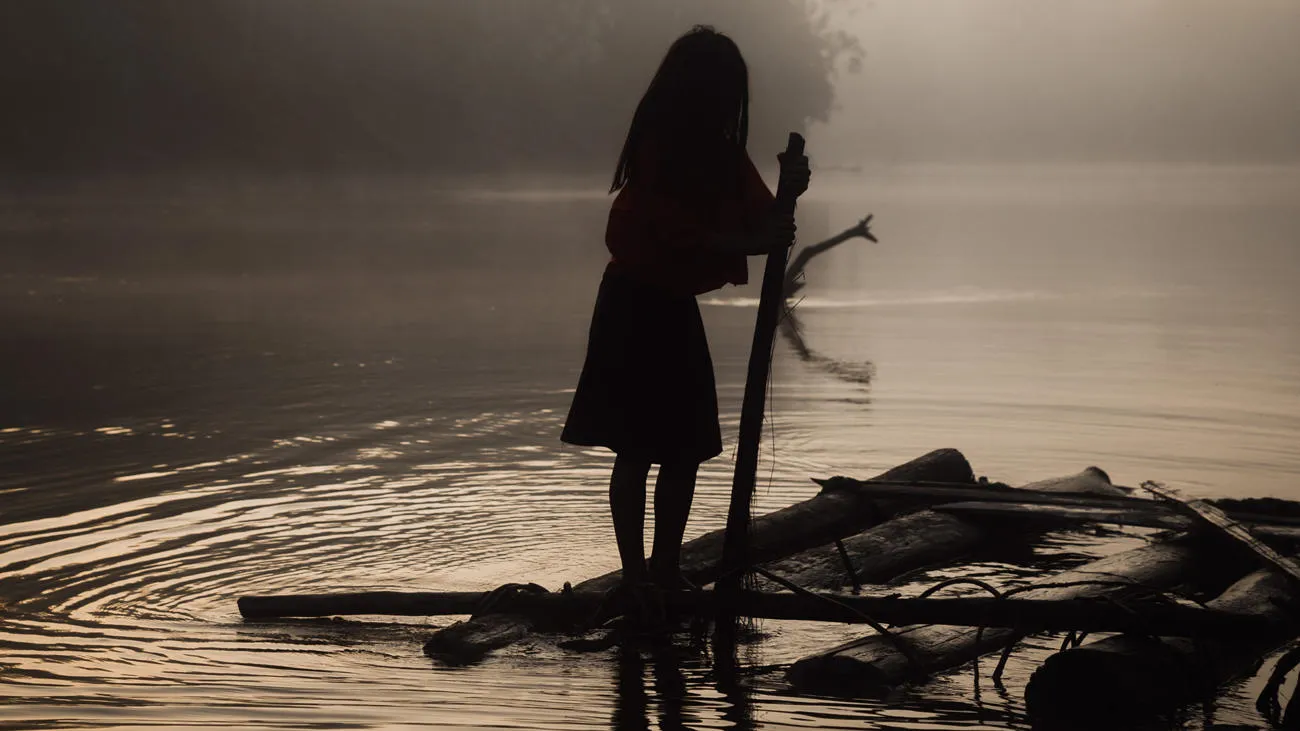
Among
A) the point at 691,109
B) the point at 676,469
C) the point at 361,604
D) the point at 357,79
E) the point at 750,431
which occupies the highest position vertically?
the point at 357,79

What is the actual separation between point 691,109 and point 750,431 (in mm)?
1177

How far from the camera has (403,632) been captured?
222 inches

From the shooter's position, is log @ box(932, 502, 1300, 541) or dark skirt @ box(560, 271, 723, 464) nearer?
dark skirt @ box(560, 271, 723, 464)

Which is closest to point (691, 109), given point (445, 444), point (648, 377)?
point (648, 377)

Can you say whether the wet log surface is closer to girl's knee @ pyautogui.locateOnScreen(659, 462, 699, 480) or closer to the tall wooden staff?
the tall wooden staff

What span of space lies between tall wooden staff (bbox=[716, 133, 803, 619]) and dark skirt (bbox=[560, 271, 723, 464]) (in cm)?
13

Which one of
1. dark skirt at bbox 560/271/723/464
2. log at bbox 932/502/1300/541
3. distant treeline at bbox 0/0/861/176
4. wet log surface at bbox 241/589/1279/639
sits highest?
distant treeline at bbox 0/0/861/176

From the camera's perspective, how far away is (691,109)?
507 cm

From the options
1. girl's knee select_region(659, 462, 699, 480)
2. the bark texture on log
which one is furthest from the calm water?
girl's knee select_region(659, 462, 699, 480)

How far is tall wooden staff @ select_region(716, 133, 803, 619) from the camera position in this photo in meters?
5.21

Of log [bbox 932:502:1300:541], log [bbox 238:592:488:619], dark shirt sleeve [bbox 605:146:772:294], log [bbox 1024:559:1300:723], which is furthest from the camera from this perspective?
log [bbox 932:502:1300:541]

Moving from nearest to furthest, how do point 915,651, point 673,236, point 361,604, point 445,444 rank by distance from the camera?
point 915,651, point 673,236, point 361,604, point 445,444

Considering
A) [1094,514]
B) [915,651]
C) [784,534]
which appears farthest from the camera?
[1094,514]

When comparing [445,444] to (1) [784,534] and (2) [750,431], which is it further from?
(2) [750,431]
